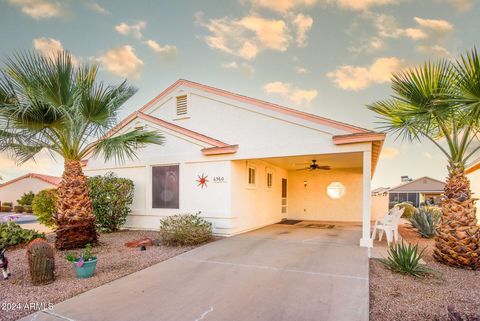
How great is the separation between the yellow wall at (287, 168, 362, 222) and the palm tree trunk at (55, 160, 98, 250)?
11.3 metres

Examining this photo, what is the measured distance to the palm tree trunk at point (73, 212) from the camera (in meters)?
7.45

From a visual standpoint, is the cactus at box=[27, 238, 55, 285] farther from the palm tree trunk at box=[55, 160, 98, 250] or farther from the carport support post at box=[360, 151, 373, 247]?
the carport support post at box=[360, 151, 373, 247]

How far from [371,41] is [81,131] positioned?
10883 mm

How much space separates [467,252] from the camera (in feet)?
19.8

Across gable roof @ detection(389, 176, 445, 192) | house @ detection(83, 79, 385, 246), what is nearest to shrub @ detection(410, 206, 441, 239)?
house @ detection(83, 79, 385, 246)

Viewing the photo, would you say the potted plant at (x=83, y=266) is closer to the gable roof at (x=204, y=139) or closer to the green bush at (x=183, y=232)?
the green bush at (x=183, y=232)

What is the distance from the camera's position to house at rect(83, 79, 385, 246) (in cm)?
877

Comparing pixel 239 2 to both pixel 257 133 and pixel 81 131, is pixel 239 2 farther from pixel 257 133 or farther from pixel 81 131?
pixel 81 131

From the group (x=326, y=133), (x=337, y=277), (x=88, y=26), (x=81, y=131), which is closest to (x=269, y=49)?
(x=326, y=133)

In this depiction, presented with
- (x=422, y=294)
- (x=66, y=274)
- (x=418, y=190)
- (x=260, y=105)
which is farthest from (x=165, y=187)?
(x=418, y=190)

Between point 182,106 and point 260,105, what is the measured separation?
3956 millimetres

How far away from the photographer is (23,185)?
28750 mm

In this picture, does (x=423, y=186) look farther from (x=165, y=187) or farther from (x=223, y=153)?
(x=165, y=187)

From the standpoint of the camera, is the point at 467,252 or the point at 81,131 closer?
the point at 467,252
